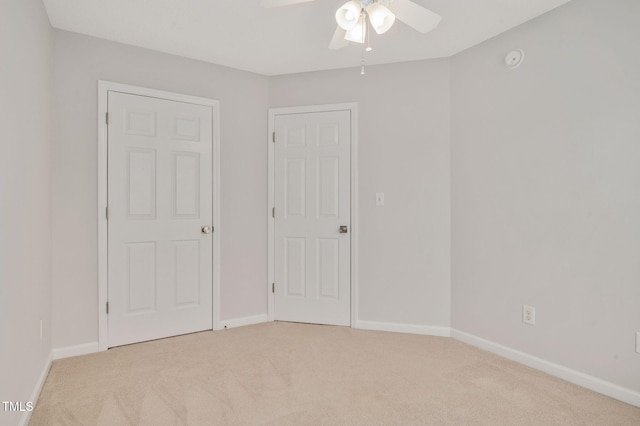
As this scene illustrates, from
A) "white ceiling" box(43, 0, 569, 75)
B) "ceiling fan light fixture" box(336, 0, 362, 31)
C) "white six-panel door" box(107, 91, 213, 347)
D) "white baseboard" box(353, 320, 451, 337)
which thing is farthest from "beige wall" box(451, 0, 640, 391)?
"white six-panel door" box(107, 91, 213, 347)

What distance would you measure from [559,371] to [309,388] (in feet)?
5.25

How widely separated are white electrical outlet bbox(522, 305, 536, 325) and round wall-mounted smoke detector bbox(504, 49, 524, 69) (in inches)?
66.9

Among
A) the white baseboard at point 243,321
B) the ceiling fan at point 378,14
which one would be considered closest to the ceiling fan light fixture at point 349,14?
the ceiling fan at point 378,14

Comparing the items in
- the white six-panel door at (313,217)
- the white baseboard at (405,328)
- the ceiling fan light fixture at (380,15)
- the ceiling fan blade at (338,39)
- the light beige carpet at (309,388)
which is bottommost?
the light beige carpet at (309,388)

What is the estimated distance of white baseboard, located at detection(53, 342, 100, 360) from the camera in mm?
2492

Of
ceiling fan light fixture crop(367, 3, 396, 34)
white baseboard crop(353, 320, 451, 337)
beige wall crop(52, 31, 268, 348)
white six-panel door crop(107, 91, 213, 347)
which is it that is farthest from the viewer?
white baseboard crop(353, 320, 451, 337)

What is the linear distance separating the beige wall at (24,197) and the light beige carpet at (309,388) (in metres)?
0.36

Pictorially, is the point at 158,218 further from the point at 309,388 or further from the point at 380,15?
the point at 380,15

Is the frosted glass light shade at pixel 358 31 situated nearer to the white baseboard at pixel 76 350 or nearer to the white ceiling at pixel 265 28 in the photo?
the white ceiling at pixel 265 28

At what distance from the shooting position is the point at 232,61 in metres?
3.06

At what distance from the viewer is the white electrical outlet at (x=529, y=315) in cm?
241

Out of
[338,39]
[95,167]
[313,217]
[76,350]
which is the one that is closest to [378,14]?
[338,39]

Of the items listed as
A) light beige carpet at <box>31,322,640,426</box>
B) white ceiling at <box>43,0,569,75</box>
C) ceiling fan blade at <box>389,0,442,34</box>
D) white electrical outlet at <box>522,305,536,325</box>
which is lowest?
light beige carpet at <box>31,322,640,426</box>

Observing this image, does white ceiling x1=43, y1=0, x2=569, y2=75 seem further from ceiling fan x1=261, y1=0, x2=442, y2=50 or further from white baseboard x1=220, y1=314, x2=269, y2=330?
white baseboard x1=220, y1=314, x2=269, y2=330
